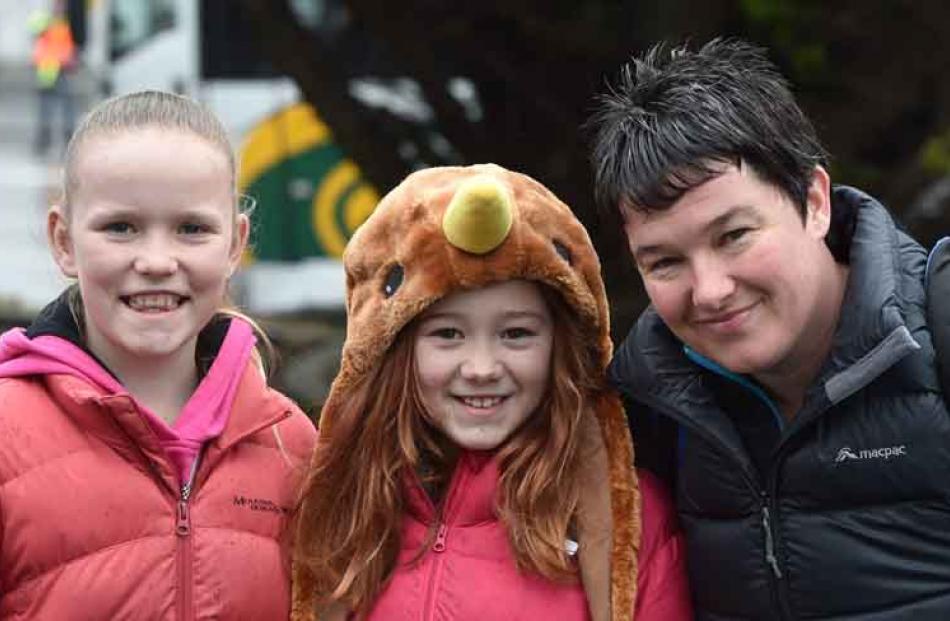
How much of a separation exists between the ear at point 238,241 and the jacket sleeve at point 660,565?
0.94 metres

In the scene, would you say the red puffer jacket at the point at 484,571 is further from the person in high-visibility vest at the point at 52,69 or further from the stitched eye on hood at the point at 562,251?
the person in high-visibility vest at the point at 52,69

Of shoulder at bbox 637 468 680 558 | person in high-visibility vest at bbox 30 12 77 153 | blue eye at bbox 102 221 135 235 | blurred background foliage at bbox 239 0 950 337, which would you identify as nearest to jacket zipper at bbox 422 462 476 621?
shoulder at bbox 637 468 680 558

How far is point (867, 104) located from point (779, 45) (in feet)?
1.79

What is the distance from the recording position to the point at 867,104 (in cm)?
705

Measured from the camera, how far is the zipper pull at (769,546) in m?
3.01

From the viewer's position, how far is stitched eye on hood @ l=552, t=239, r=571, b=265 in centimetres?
328

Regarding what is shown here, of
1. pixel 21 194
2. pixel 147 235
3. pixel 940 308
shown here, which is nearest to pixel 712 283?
pixel 940 308

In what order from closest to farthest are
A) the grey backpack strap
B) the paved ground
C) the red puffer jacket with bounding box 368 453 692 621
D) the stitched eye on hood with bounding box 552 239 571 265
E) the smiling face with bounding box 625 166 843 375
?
the grey backpack strap
the smiling face with bounding box 625 166 843 375
the red puffer jacket with bounding box 368 453 692 621
the stitched eye on hood with bounding box 552 239 571 265
the paved ground

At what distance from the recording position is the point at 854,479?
9.64ft

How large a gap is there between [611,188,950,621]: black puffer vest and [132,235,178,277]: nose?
3.28ft

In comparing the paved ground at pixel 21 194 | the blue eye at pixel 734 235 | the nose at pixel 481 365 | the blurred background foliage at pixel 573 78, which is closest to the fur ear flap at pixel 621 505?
the nose at pixel 481 365

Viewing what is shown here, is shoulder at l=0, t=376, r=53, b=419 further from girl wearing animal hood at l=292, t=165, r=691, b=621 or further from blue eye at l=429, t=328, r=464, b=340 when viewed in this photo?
blue eye at l=429, t=328, r=464, b=340

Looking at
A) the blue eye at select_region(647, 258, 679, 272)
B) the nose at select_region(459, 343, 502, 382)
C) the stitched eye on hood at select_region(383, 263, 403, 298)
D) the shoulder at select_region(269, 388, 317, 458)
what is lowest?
the shoulder at select_region(269, 388, 317, 458)

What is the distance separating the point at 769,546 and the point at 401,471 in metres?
0.78
